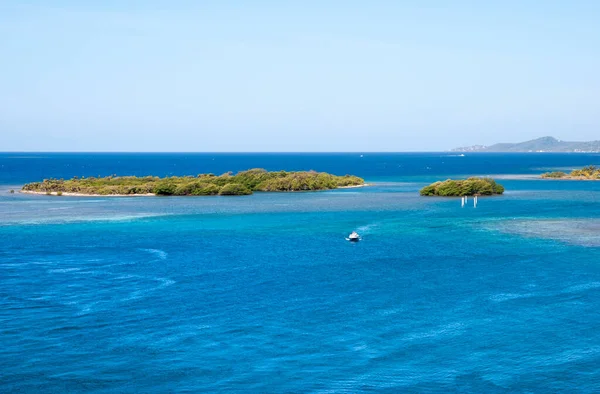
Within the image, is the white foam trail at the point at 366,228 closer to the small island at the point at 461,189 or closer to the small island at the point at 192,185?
A: the small island at the point at 461,189

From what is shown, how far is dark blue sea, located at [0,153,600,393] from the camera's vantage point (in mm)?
30297

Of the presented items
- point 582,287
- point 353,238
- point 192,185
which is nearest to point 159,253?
point 353,238

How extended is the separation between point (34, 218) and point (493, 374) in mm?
68255

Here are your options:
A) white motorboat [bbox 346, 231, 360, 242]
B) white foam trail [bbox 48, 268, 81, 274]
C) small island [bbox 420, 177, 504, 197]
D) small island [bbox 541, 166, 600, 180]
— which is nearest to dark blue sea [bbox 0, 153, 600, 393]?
white foam trail [bbox 48, 268, 81, 274]

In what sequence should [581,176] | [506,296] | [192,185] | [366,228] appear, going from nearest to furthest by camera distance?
[506,296] → [366,228] → [192,185] → [581,176]

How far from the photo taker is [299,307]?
40656mm

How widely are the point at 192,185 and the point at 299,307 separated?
85.5m

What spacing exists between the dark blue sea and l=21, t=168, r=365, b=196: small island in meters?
43.9

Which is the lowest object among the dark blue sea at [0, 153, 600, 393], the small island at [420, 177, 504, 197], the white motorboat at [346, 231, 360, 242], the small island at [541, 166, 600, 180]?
the dark blue sea at [0, 153, 600, 393]

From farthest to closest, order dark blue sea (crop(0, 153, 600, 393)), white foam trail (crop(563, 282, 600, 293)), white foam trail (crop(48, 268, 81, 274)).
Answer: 1. white foam trail (crop(48, 268, 81, 274))
2. white foam trail (crop(563, 282, 600, 293))
3. dark blue sea (crop(0, 153, 600, 393))

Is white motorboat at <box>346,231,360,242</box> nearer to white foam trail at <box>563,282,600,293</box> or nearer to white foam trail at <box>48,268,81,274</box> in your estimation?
white foam trail at <box>563,282,600,293</box>

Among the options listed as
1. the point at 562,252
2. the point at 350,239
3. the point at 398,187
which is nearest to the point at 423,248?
the point at 350,239

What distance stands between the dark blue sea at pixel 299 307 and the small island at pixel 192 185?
4395 cm

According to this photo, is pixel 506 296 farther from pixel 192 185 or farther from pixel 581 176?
pixel 581 176
